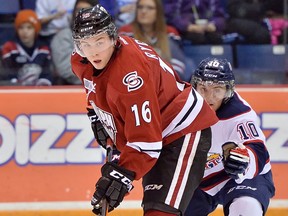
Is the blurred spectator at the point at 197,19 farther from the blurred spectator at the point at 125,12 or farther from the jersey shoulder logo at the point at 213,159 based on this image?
the jersey shoulder logo at the point at 213,159

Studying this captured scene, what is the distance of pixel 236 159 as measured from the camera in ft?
11.1

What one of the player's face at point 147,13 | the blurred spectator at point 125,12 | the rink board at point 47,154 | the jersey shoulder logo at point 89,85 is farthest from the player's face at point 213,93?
the blurred spectator at point 125,12

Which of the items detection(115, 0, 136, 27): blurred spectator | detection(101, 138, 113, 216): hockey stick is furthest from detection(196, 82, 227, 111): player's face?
detection(115, 0, 136, 27): blurred spectator

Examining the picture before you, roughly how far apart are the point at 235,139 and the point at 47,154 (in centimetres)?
145

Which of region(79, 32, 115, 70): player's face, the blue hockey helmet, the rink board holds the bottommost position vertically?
the rink board

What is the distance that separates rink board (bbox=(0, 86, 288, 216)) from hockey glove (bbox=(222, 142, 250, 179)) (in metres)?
1.35

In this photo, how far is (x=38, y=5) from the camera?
543 cm

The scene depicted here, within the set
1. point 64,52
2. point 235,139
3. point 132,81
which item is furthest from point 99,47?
point 64,52

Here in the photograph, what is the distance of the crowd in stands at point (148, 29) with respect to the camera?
5.16 metres

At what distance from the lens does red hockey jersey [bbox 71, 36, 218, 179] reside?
299 cm

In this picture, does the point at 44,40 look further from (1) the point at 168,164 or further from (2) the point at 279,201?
(1) the point at 168,164

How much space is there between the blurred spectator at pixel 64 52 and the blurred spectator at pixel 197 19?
55 cm

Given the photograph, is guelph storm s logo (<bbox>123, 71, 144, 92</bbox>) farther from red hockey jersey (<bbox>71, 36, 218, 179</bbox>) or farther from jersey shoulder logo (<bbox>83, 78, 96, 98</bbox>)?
jersey shoulder logo (<bbox>83, 78, 96, 98</bbox>)

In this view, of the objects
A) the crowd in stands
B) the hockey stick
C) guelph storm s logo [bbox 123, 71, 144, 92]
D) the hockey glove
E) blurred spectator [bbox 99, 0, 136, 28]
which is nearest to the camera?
guelph storm s logo [bbox 123, 71, 144, 92]
